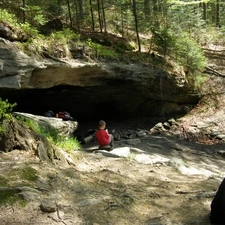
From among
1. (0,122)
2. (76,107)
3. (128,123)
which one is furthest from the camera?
(76,107)

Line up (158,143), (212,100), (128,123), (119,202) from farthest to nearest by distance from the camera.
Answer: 1. (128,123)
2. (212,100)
3. (158,143)
4. (119,202)

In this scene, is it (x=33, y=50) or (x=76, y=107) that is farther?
(x=76, y=107)

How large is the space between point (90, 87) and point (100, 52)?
3117 millimetres

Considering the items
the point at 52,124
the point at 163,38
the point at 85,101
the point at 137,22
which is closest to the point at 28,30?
Result: the point at 52,124

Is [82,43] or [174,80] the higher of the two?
[82,43]

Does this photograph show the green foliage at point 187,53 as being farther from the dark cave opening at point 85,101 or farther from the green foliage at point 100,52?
the green foliage at point 100,52

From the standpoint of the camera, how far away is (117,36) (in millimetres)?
14773

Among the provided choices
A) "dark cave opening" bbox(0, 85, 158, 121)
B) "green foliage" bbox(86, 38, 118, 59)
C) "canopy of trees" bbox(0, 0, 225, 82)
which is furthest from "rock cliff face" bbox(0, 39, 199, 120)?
"canopy of trees" bbox(0, 0, 225, 82)

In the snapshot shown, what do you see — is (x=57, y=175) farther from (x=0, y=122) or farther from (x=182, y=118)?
(x=182, y=118)

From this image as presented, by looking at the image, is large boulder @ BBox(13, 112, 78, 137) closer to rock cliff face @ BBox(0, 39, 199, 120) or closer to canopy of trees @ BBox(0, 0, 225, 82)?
rock cliff face @ BBox(0, 39, 199, 120)

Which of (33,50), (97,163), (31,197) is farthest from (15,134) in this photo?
(33,50)

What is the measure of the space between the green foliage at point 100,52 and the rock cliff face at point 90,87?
40 centimetres

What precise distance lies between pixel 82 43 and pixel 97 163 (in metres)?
6.05

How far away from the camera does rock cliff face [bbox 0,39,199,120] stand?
9.07 metres
